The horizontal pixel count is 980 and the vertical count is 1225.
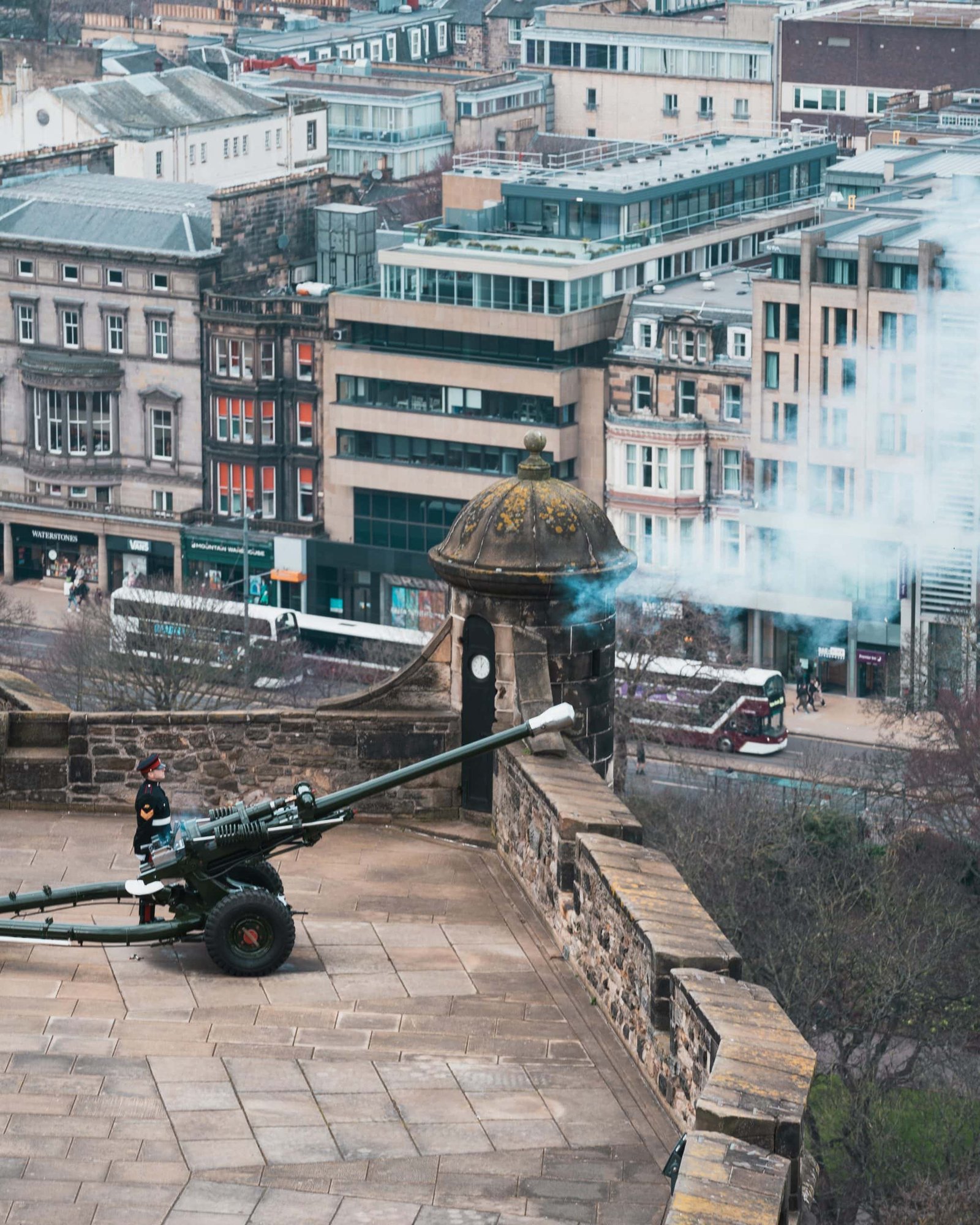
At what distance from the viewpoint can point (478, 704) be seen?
25766mm

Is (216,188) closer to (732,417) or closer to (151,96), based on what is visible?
(151,96)

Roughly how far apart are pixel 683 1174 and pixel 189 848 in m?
6.19

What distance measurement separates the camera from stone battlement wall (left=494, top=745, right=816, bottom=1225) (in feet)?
54.1

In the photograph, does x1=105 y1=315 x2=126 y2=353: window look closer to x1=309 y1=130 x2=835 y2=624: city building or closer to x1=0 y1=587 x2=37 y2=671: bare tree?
x1=309 y1=130 x2=835 y2=624: city building

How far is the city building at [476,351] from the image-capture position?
12288 centimetres

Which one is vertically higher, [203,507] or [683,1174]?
[683,1174]

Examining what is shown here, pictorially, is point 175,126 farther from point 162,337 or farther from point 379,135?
point 379,135

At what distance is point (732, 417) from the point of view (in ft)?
386

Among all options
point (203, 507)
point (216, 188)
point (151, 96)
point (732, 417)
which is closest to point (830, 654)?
point (732, 417)

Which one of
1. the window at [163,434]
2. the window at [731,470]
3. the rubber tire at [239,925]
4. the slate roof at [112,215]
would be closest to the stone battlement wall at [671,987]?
the rubber tire at [239,925]

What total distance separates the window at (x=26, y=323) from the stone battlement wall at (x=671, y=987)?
113323 millimetres

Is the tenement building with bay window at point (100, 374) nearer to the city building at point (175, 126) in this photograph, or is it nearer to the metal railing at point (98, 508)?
the metal railing at point (98, 508)

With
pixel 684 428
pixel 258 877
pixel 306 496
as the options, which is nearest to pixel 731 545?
pixel 684 428

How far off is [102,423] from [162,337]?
4.85 metres
